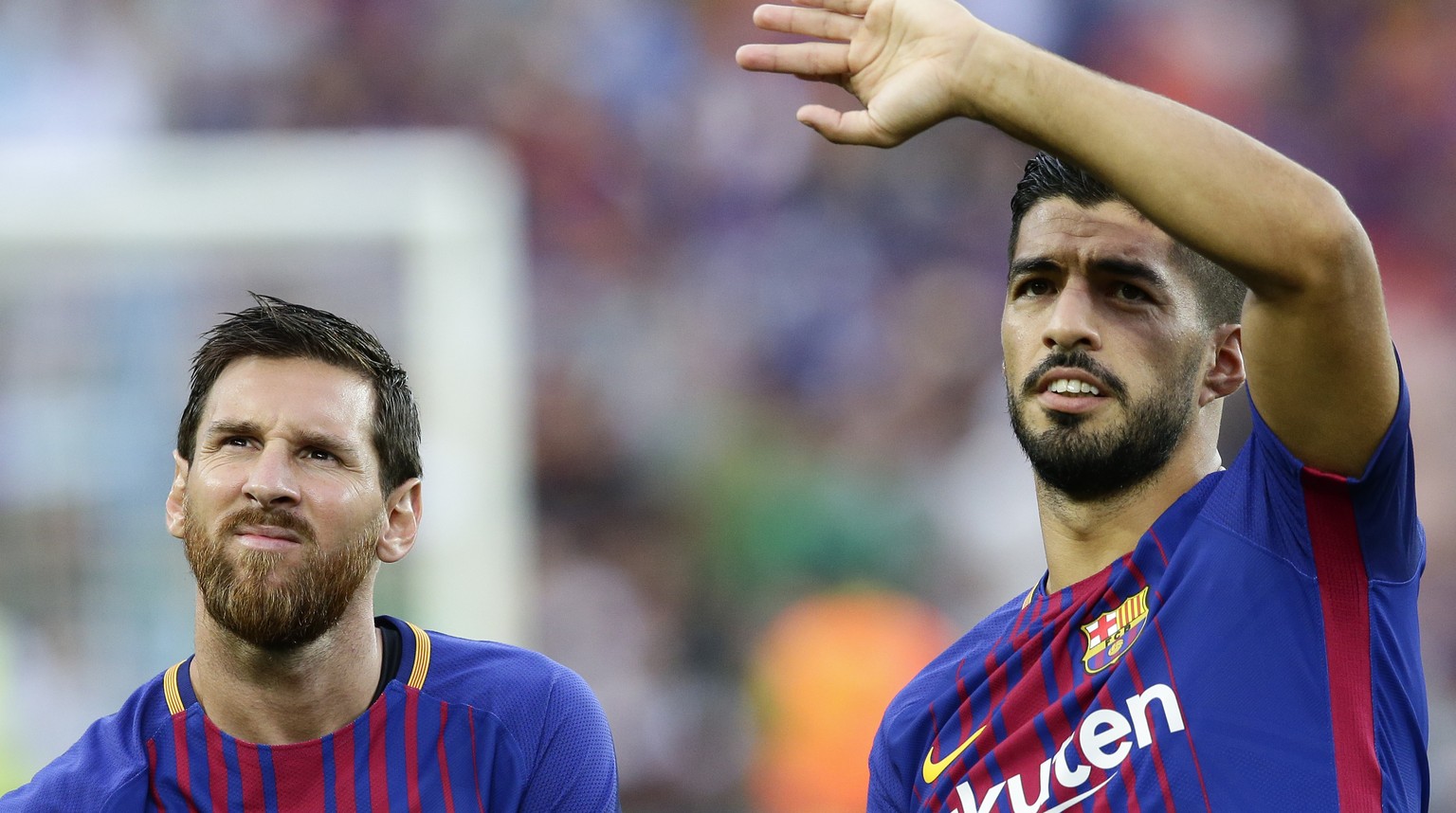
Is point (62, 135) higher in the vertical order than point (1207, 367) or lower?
higher

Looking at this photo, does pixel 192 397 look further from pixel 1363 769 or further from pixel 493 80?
pixel 493 80

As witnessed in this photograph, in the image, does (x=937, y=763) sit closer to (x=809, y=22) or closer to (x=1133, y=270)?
(x=1133, y=270)

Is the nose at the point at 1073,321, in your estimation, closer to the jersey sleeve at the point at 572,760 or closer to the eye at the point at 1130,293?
the eye at the point at 1130,293

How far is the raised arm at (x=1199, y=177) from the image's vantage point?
2.08 metres

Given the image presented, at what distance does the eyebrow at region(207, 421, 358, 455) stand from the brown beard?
0.16 m

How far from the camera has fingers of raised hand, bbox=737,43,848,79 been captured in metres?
2.33

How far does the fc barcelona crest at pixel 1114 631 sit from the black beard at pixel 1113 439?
0.21 meters

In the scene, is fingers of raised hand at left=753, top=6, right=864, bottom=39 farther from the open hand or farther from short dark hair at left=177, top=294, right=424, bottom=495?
short dark hair at left=177, top=294, right=424, bottom=495

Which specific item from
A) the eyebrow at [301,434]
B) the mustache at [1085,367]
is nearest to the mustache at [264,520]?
the eyebrow at [301,434]

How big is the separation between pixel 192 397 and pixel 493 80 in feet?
20.9

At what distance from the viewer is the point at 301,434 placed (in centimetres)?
294

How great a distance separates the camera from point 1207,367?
2674 mm

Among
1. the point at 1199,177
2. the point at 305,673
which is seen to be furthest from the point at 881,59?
the point at 305,673

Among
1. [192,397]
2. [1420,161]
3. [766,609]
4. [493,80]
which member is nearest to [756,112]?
[493,80]
